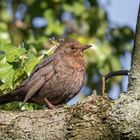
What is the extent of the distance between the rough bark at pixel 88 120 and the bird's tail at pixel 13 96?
1560mm

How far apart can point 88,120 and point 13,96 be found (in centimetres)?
223

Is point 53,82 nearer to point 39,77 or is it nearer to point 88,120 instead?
point 39,77

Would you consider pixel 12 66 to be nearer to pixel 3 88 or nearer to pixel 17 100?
pixel 3 88

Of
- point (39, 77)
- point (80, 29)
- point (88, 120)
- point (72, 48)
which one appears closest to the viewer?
point (88, 120)

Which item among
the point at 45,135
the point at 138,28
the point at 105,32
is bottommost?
the point at 45,135

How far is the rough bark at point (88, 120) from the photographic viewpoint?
346 centimetres

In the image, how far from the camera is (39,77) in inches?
241

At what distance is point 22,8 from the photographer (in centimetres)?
931

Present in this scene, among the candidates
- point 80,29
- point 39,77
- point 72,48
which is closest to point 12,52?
point 39,77

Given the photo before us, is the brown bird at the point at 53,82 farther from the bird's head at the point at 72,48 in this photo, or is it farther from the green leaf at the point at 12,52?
the green leaf at the point at 12,52

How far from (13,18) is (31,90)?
3.52 metres

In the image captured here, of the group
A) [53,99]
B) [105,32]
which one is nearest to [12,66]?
[53,99]

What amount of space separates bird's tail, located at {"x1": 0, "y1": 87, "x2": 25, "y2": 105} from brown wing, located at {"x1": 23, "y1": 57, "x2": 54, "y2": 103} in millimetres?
80

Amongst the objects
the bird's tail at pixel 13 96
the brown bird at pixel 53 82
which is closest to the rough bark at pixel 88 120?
the bird's tail at pixel 13 96
